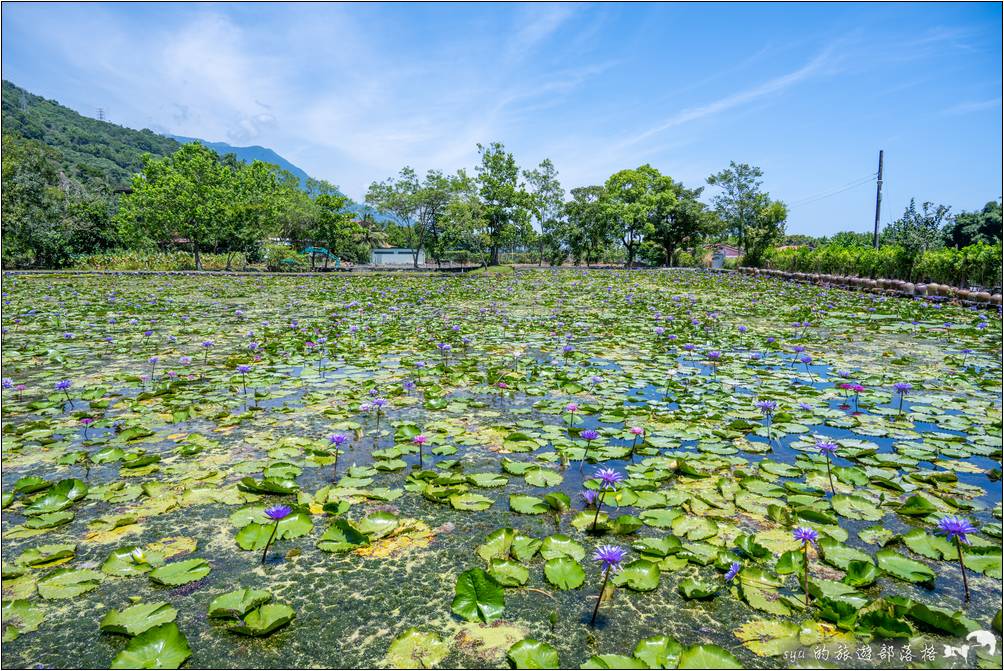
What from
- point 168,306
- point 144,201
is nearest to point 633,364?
point 168,306

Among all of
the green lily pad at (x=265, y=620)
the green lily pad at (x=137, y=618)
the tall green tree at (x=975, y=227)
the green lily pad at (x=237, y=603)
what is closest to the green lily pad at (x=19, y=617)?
the green lily pad at (x=137, y=618)

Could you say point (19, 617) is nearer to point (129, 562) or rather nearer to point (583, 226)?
point (129, 562)

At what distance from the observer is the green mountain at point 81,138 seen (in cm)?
4578

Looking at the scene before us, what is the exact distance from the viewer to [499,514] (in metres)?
2.07

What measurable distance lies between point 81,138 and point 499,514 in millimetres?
81440

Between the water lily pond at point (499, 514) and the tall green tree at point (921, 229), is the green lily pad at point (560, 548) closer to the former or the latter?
the water lily pond at point (499, 514)

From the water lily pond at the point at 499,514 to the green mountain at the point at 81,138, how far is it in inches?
1771

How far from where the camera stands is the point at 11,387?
3.60 m

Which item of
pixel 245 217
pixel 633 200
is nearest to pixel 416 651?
pixel 245 217

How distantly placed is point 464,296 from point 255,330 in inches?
231

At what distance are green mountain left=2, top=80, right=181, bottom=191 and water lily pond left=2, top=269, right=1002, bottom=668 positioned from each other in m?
45.0

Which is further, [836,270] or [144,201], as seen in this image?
[144,201]

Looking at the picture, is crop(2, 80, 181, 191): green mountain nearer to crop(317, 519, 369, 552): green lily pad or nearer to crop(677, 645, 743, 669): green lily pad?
crop(317, 519, 369, 552): green lily pad

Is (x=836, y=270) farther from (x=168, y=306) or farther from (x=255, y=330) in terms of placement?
(x=168, y=306)
